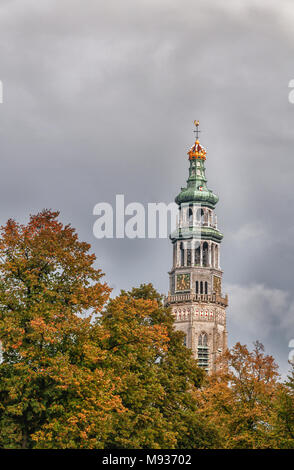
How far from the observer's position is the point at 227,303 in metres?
175

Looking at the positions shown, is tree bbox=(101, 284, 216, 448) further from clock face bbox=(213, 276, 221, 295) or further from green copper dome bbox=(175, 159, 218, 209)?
green copper dome bbox=(175, 159, 218, 209)

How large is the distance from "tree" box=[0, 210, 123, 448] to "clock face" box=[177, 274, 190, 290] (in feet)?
416

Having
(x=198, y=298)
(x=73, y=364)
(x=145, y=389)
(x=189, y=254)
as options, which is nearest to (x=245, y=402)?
(x=145, y=389)

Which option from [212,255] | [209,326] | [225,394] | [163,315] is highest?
[212,255]

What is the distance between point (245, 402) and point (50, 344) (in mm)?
24594

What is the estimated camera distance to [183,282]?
176m

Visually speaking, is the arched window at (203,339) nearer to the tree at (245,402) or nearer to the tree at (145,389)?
the tree at (245,402)

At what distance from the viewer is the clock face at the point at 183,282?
574ft

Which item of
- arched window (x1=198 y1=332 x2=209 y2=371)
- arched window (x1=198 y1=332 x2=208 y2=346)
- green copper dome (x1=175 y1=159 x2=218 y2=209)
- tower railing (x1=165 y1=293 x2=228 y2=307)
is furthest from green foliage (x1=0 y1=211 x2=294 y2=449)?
green copper dome (x1=175 y1=159 x2=218 y2=209)
